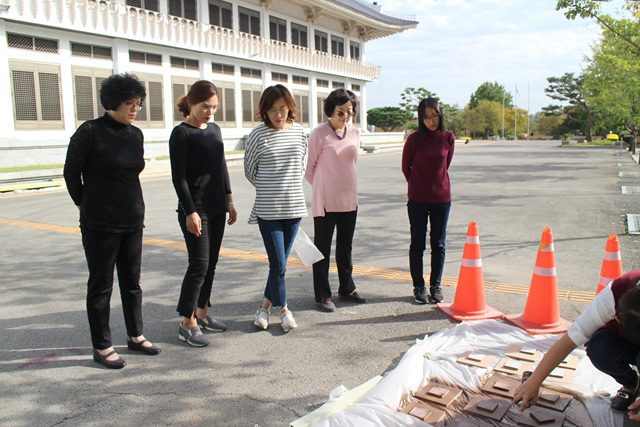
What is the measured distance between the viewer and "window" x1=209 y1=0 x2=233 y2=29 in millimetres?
26995

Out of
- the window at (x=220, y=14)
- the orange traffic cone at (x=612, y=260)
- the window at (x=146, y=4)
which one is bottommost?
the orange traffic cone at (x=612, y=260)

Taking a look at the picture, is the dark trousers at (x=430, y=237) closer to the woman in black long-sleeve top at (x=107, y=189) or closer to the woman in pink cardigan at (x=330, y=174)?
the woman in pink cardigan at (x=330, y=174)

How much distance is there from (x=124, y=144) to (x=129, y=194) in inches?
12.9

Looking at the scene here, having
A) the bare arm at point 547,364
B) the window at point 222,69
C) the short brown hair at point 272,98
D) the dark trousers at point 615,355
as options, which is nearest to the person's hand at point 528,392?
the bare arm at point 547,364

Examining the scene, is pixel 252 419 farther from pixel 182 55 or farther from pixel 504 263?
pixel 182 55

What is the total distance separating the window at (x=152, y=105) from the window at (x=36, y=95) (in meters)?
3.85

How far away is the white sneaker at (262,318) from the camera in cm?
393

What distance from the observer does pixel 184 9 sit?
25422 mm

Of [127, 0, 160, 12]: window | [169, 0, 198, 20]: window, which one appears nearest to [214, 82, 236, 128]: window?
[169, 0, 198, 20]: window

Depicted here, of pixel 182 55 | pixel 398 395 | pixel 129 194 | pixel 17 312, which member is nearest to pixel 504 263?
pixel 398 395

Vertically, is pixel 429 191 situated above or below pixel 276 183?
below

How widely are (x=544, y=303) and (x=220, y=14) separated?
27.2 m

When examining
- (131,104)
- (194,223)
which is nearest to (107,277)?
(194,223)

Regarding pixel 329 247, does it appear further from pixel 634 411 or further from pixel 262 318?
pixel 634 411
